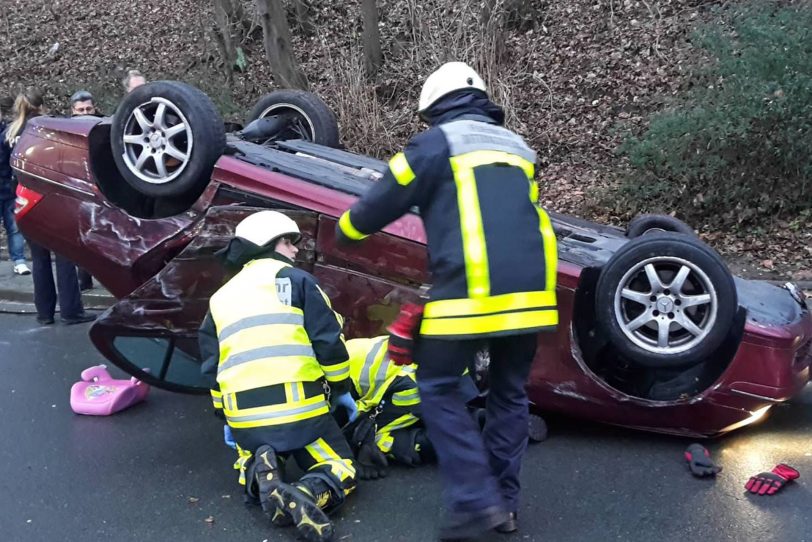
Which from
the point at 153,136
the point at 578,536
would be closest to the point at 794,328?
the point at 578,536

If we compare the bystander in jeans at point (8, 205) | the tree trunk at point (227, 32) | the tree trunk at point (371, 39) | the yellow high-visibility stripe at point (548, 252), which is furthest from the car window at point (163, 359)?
the tree trunk at point (227, 32)

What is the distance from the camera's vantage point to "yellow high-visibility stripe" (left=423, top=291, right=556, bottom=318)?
312 centimetres

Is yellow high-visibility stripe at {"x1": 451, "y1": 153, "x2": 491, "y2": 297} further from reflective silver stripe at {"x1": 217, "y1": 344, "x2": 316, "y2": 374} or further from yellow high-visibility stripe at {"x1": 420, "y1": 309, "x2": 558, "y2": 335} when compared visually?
reflective silver stripe at {"x1": 217, "y1": 344, "x2": 316, "y2": 374}

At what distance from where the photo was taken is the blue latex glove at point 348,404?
4058mm

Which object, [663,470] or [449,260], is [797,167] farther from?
[449,260]

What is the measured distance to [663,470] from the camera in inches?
157

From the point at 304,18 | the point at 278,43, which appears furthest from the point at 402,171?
the point at 304,18

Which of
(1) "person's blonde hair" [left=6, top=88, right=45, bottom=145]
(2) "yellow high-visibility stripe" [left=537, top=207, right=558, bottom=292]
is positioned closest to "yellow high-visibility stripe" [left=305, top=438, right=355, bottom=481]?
(2) "yellow high-visibility stripe" [left=537, top=207, right=558, bottom=292]

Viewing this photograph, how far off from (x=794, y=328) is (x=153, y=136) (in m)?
3.28

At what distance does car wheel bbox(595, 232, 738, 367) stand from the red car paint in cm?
19

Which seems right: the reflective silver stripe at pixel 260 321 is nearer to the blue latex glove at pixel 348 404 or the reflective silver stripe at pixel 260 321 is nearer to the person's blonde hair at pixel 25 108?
the blue latex glove at pixel 348 404

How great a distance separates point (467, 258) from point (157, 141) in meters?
2.27

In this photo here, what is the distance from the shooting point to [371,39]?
494 inches

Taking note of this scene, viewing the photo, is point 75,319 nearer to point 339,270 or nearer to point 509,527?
point 339,270
